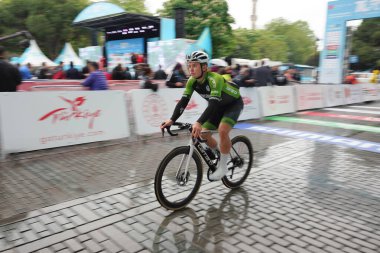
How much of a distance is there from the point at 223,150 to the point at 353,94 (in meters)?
16.4

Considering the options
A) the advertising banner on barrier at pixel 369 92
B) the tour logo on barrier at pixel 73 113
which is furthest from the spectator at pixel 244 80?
the advertising banner on barrier at pixel 369 92

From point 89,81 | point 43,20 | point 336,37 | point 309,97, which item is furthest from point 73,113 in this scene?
point 43,20

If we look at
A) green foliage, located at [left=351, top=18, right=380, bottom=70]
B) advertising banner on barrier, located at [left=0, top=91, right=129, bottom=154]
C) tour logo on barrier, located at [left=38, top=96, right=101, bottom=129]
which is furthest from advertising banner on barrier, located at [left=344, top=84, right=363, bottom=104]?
green foliage, located at [left=351, top=18, right=380, bottom=70]

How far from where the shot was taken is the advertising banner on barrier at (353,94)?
707 inches

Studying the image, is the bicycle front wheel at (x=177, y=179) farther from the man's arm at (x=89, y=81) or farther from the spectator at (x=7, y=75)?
the man's arm at (x=89, y=81)

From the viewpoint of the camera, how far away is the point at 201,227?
389 cm

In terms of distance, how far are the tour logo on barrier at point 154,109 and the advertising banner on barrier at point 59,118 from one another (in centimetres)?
61

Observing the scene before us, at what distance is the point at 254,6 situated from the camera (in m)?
76.6

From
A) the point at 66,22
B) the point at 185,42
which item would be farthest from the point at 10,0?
the point at 185,42

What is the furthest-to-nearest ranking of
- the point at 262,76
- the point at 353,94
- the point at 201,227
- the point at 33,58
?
the point at 33,58 → the point at 353,94 → the point at 262,76 → the point at 201,227

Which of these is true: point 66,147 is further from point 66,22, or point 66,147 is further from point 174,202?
point 66,22

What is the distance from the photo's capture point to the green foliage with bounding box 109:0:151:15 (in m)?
62.5

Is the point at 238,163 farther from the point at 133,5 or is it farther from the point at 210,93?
the point at 133,5

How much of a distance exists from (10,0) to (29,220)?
51570 mm
